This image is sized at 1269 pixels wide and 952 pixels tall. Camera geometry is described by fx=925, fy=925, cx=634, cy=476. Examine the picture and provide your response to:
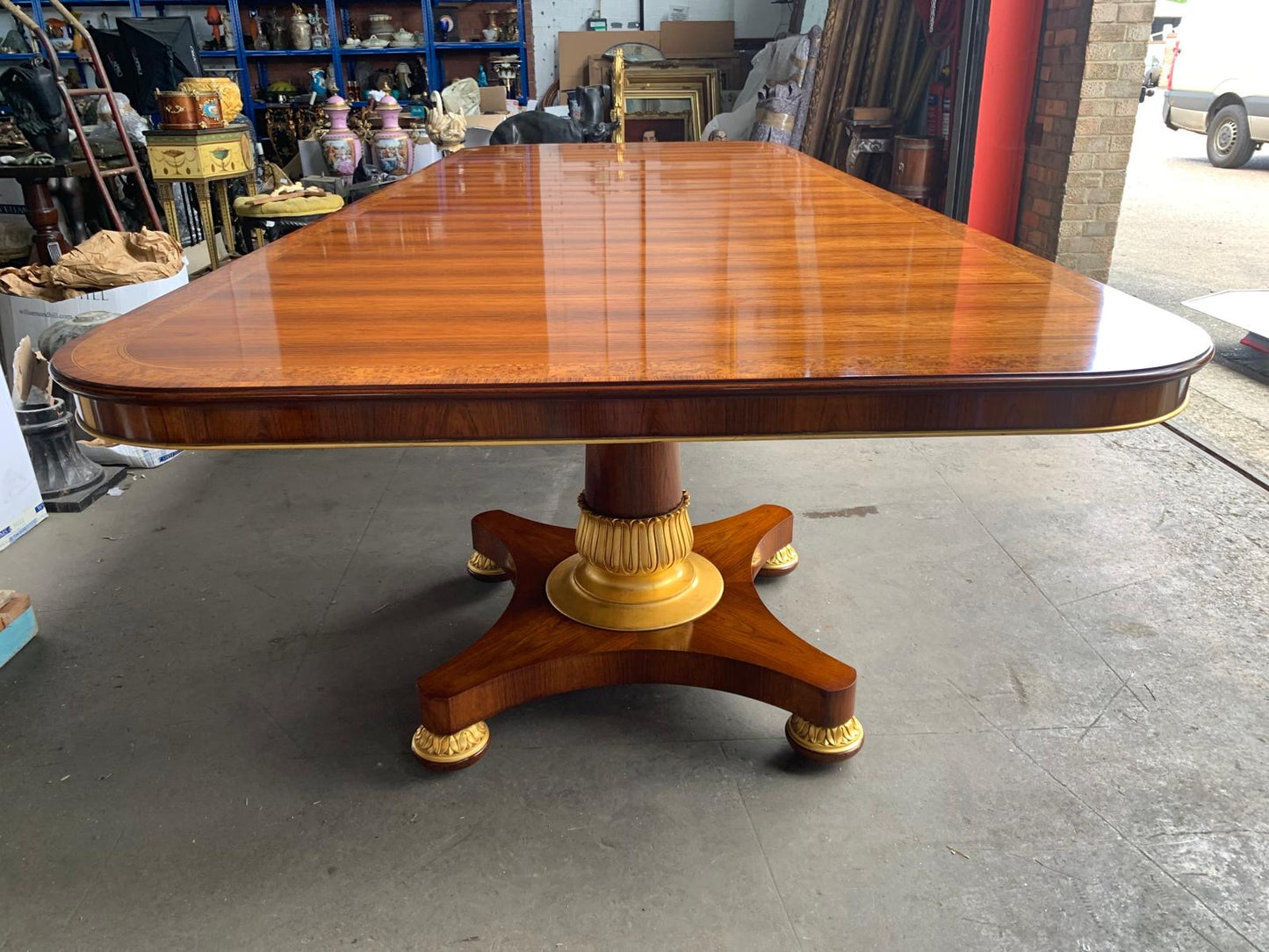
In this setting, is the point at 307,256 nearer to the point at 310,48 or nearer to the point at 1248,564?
the point at 1248,564

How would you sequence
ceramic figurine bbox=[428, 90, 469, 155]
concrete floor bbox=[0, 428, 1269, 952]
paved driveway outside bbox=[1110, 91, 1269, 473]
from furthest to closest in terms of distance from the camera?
1. ceramic figurine bbox=[428, 90, 469, 155]
2. paved driveway outside bbox=[1110, 91, 1269, 473]
3. concrete floor bbox=[0, 428, 1269, 952]

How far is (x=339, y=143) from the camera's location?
460cm

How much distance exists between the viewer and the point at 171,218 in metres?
4.20

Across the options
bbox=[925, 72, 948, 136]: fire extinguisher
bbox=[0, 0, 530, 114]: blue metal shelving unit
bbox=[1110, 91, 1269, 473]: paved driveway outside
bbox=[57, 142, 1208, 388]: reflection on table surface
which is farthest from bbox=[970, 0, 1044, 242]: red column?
bbox=[0, 0, 530, 114]: blue metal shelving unit

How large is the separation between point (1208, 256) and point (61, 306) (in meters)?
5.09

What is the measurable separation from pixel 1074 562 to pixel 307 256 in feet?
5.29

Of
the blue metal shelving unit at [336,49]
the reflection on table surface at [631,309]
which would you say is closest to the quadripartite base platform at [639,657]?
the reflection on table surface at [631,309]

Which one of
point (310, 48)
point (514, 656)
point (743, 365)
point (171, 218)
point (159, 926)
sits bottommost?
point (159, 926)

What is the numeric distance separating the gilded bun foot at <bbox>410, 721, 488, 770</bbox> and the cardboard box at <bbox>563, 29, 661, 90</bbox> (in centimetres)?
639

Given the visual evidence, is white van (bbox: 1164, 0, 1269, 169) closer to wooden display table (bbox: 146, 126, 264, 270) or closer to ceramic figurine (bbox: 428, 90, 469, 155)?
ceramic figurine (bbox: 428, 90, 469, 155)

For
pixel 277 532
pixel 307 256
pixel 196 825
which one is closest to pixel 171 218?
pixel 277 532

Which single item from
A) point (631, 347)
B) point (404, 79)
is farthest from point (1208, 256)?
point (404, 79)

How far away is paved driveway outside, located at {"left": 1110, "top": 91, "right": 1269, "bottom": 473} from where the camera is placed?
109 inches

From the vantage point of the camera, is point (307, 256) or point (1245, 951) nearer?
point (1245, 951)
